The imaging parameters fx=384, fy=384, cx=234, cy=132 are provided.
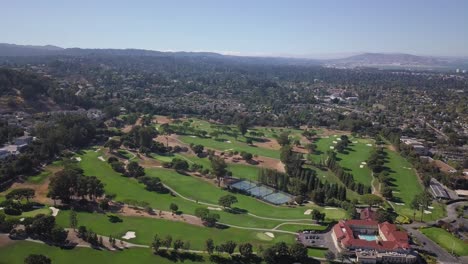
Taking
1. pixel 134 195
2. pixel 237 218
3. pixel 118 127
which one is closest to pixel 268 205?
pixel 237 218

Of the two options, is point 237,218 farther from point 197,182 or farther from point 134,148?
point 134,148

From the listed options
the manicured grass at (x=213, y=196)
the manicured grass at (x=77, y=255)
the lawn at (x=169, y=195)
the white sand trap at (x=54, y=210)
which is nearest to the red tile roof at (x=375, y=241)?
the manicured grass at (x=213, y=196)

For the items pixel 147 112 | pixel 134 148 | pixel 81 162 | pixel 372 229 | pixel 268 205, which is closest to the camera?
pixel 372 229

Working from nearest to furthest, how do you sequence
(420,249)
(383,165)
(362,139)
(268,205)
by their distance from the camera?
1. (420,249)
2. (268,205)
3. (383,165)
4. (362,139)

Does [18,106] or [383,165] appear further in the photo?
[18,106]

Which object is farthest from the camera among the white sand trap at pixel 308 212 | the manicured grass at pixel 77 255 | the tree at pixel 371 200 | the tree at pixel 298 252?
the tree at pixel 371 200

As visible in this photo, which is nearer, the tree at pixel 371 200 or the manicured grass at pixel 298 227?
the manicured grass at pixel 298 227

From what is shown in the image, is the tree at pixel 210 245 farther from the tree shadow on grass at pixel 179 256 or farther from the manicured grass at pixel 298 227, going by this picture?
the manicured grass at pixel 298 227
